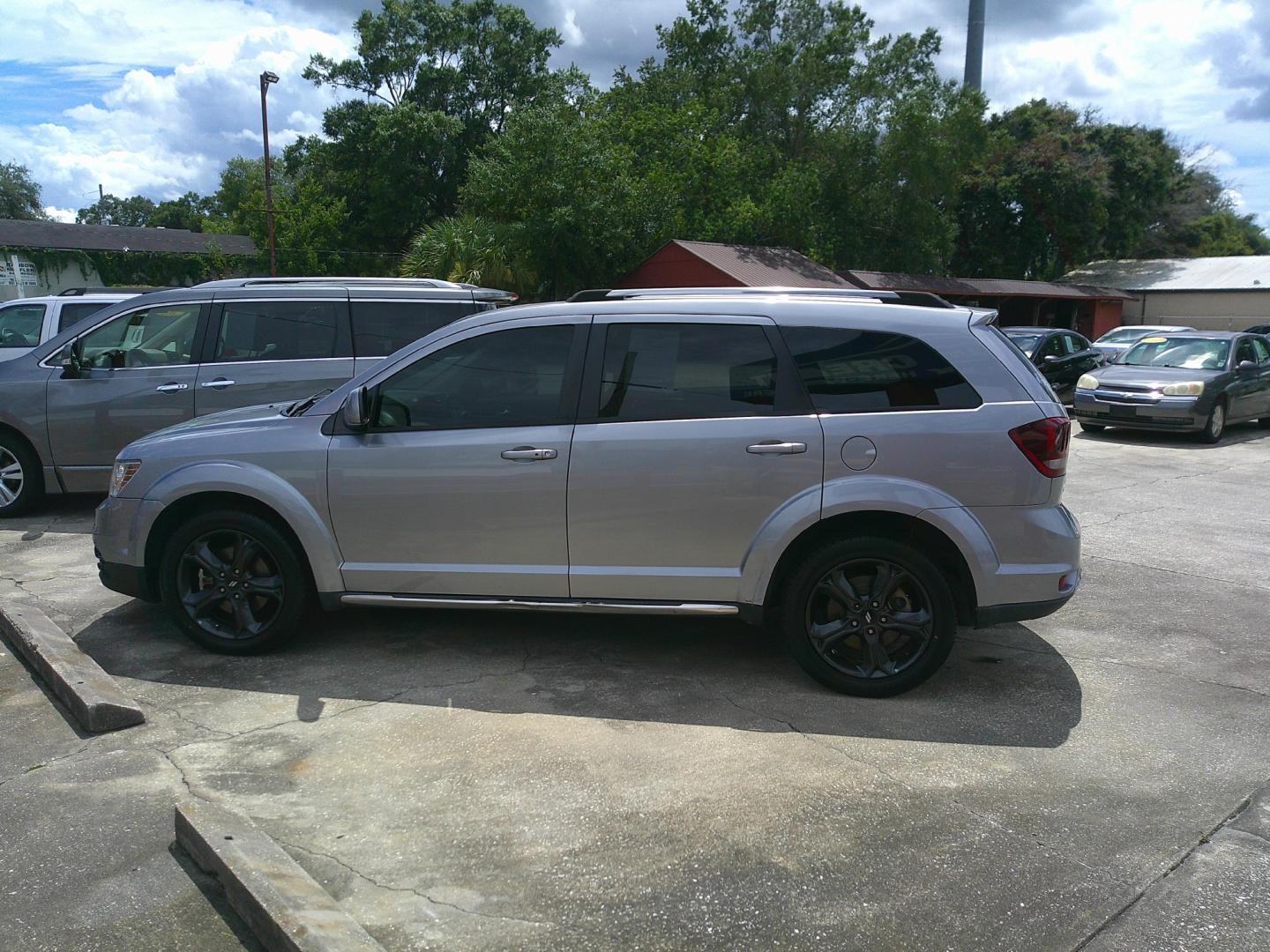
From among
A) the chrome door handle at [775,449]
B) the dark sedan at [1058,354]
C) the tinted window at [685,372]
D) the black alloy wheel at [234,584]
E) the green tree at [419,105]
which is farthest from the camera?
the green tree at [419,105]

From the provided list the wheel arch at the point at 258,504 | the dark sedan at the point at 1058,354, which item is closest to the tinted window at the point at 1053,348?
the dark sedan at the point at 1058,354

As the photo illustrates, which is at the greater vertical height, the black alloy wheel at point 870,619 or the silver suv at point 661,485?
the silver suv at point 661,485

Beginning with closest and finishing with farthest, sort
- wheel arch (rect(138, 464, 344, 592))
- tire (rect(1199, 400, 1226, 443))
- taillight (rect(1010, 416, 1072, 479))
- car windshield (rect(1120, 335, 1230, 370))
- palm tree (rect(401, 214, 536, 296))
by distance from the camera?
taillight (rect(1010, 416, 1072, 479)) → wheel arch (rect(138, 464, 344, 592)) → tire (rect(1199, 400, 1226, 443)) → car windshield (rect(1120, 335, 1230, 370)) → palm tree (rect(401, 214, 536, 296))

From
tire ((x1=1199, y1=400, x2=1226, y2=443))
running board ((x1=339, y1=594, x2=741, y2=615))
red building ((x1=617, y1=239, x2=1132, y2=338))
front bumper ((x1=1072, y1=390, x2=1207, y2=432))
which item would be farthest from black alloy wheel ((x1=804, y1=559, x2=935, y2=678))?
red building ((x1=617, y1=239, x2=1132, y2=338))

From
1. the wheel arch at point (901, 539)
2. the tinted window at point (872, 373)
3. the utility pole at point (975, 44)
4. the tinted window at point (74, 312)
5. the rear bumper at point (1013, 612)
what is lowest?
the rear bumper at point (1013, 612)

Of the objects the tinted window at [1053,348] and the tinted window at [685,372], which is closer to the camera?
the tinted window at [685,372]

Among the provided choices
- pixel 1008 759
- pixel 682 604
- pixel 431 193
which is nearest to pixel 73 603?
pixel 682 604

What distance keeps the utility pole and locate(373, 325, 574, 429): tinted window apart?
5603 centimetres

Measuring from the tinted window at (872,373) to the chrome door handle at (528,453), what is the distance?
126 centimetres

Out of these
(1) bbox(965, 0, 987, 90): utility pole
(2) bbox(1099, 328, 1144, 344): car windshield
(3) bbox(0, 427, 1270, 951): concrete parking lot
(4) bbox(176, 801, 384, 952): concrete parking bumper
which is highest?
(1) bbox(965, 0, 987, 90): utility pole

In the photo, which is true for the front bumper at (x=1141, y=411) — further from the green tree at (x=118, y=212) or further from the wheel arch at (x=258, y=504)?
the green tree at (x=118, y=212)

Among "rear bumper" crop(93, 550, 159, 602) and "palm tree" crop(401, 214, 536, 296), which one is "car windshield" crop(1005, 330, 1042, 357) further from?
"rear bumper" crop(93, 550, 159, 602)

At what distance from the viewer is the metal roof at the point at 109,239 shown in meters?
55.6

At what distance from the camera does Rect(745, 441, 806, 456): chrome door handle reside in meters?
4.73
